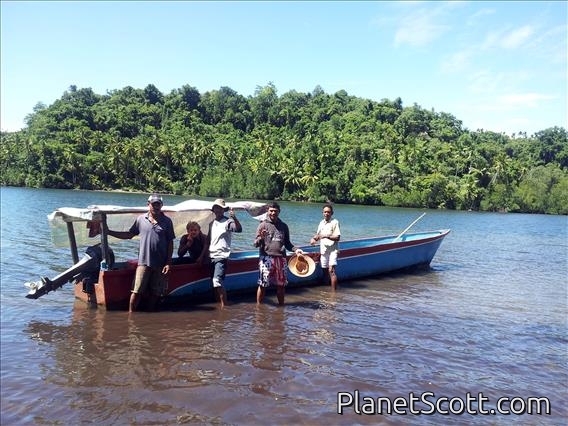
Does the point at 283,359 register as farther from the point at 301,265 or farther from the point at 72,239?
the point at 72,239

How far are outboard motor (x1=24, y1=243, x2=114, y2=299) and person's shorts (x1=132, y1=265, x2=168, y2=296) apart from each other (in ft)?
3.05

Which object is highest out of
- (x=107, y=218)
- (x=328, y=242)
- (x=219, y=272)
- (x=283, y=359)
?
(x=107, y=218)

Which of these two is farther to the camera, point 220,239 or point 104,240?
point 220,239

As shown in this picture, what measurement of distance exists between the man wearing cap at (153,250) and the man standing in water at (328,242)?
4351mm

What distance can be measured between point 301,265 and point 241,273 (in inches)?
62.0

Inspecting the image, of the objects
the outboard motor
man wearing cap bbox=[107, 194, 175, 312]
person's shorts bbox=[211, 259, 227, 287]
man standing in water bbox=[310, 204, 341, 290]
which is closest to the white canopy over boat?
the outboard motor

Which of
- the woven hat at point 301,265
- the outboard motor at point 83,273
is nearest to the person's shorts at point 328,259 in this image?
the woven hat at point 301,265

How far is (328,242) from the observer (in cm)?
1237

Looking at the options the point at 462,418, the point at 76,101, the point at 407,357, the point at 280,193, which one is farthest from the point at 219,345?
the point at 76,101

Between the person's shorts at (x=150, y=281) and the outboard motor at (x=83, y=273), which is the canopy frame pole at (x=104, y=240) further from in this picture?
the person's shorts at (x=150, y=281)

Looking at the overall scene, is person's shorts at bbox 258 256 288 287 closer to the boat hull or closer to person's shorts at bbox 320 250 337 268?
the boat hull

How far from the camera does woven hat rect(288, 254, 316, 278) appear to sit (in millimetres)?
11508

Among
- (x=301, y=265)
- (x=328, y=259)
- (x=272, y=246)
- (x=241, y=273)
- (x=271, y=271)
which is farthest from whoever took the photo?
(x=328, y=259)

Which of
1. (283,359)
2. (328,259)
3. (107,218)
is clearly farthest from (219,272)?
(328,259)
